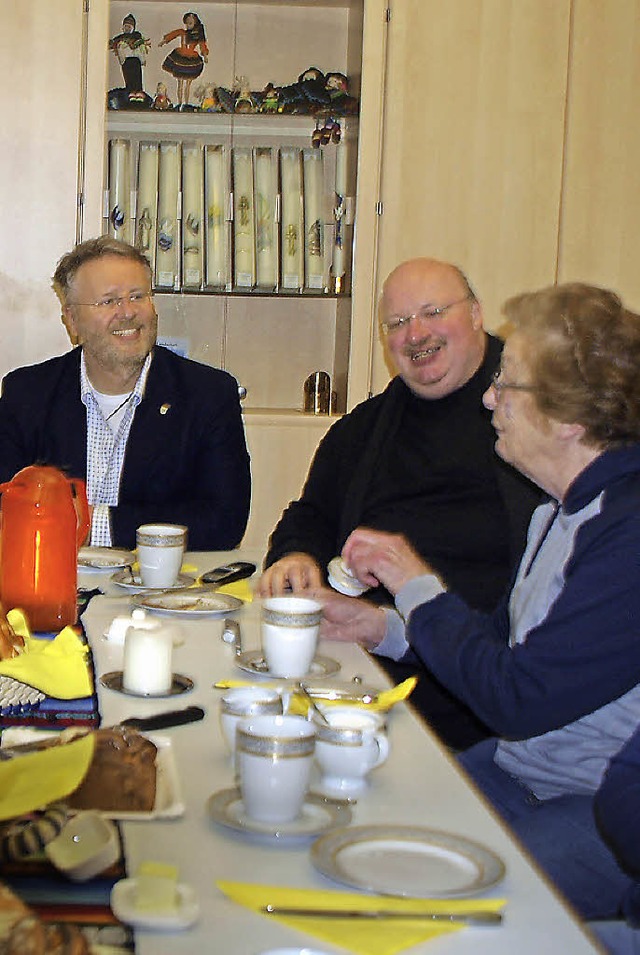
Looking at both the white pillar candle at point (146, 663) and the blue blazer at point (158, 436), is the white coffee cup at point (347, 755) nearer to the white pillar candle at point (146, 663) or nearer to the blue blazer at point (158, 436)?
the white pillar candle at point (146, 663)

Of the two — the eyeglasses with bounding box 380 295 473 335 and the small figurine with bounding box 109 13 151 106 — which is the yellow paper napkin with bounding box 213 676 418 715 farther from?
the small figurine with bounding box 109 13 151 106

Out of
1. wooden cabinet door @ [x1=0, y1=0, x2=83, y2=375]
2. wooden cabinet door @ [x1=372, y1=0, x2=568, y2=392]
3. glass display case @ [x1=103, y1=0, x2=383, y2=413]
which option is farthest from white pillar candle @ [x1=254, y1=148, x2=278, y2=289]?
wooden cabinet door @ [x1=0, y1=0, x2=83, y2=375]

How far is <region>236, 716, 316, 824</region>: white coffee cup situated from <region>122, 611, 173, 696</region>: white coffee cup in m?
0.38

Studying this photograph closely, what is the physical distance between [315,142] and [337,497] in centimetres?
162

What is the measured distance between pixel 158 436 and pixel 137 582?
0.84 meters

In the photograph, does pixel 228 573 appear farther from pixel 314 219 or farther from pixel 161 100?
pixel 161 100

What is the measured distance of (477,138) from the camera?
143 inches

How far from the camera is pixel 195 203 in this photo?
12.2 ft

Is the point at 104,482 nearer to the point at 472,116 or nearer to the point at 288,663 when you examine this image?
the point at 288,663

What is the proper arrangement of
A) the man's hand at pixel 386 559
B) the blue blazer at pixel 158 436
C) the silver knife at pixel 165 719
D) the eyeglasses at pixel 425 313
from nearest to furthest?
1. the silver knife at pixel 165 719
2. the man's hand at pixel 386 559
3. the eyeglasses at pixel 425 313
4. the blue blazer at pixel 158 436

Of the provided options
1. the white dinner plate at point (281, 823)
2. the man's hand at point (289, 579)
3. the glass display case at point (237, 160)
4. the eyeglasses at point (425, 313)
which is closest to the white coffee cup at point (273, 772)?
the white dinner plate at point (281, 823)

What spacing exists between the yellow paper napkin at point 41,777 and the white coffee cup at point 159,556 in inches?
43.9

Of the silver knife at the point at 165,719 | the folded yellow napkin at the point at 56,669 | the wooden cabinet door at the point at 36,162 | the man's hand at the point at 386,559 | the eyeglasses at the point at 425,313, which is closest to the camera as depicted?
the silver knife at the point at 165,719

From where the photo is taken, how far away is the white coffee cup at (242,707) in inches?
47.2
